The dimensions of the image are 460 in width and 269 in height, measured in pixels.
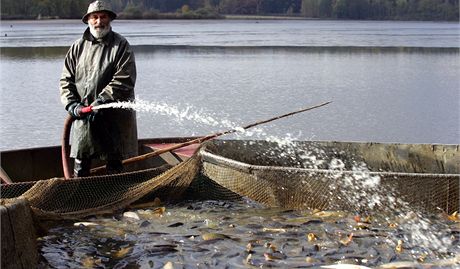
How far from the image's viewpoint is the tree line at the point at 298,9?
301ft

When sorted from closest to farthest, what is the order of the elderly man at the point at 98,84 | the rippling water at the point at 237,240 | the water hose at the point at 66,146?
1. the rippling water at the point at 237,240
2. the elderly man at the point at 98,84
3. the water hose at the point at 66,146

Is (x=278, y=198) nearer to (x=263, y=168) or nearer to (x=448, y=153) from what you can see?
(x=263, y=168)

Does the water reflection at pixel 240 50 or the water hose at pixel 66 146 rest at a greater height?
the water hose at pixel 66 146

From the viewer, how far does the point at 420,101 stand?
57.6 ft

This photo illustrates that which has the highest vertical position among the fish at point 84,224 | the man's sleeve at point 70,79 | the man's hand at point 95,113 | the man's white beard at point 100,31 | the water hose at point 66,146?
the man's white beard at point 100,31

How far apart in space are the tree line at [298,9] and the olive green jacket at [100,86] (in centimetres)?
6697

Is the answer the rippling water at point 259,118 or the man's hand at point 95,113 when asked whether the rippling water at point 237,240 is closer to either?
the rippling water at point 259,118

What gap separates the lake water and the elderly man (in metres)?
4.69

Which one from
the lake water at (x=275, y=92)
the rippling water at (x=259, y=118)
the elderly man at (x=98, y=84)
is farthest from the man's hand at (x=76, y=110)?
the lake water at (x=275, y=92)

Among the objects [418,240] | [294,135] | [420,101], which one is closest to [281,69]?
[420,101]

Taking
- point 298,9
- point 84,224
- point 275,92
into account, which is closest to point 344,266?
point 84,224

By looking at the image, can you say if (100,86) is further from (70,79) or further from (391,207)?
(391,207)

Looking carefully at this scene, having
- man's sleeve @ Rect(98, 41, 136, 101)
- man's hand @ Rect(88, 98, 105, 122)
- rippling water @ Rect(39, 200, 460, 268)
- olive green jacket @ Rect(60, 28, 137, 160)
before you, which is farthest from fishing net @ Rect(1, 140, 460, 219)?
man's sleeve @ Rect(98, 41, 136, 101)

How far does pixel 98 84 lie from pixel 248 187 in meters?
1.53
